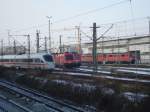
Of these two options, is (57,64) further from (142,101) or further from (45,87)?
(142,101)

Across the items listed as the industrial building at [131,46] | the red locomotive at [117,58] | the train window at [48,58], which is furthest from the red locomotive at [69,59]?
the industrial building at [131,46]

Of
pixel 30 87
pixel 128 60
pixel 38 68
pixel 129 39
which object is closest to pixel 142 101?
pixel 30 87

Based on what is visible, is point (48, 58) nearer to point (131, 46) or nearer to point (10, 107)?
point (10, 107)

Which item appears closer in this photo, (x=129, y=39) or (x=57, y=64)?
(x=57, y=64)

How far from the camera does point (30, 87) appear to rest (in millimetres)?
27281

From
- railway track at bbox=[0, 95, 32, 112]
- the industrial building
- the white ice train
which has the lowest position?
railway track at bbox=[0, 95, 32, 112]

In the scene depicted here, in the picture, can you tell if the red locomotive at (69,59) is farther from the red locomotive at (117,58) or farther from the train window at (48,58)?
the red locomotive at (117,58)

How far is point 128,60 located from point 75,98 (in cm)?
4082

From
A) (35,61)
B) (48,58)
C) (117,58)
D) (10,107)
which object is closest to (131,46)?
(117,58)

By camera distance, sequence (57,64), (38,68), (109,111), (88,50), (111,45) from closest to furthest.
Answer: (109,111)
(38,68)
(57,64)
(111,45)
(88,50)

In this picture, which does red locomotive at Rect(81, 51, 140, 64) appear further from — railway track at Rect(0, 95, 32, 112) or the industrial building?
railway track at Rect(0, 95, 32, 112)

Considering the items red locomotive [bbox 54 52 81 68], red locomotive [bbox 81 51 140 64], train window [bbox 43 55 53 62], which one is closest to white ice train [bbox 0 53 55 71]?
train window [bbox 43 55 53 62]

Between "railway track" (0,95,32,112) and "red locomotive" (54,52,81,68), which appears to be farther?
"red locomotive" (54,52,81,68)

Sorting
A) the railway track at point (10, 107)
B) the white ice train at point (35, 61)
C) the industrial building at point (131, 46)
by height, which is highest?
the industrial building at point (131, 46)
